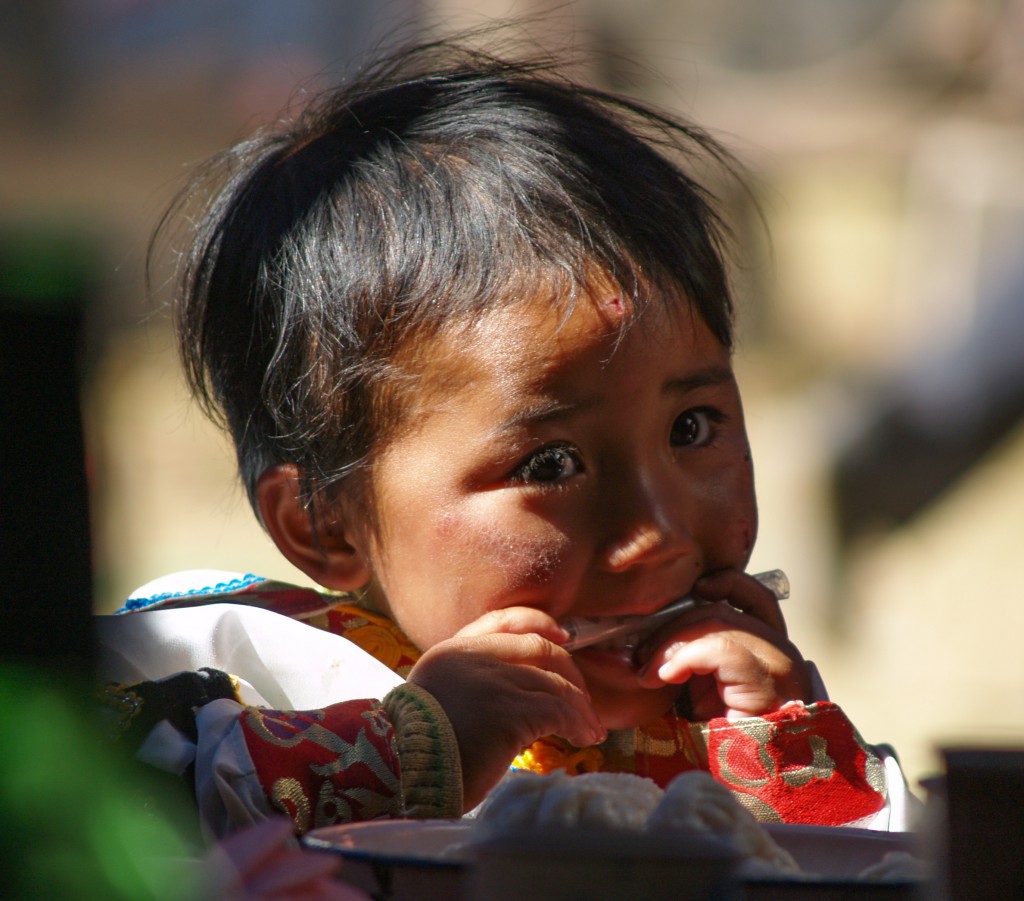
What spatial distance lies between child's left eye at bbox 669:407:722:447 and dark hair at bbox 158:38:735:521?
139 mm

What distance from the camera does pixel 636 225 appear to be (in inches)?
70.8

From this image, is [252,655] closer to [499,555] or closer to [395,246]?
[499,555]

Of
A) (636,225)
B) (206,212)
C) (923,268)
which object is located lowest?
(636,225)

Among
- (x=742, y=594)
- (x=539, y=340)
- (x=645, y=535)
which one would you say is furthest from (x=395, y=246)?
(x=742, y=594)

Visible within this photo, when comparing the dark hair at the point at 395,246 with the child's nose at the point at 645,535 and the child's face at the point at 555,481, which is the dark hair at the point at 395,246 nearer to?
the child's face at the point at 555,481

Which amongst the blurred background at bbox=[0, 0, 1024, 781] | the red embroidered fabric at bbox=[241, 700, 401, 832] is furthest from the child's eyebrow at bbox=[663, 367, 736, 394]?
the blurred background at bbox=[0, 0, 1024, 781]

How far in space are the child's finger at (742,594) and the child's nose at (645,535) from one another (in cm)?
14

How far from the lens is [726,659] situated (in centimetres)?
166

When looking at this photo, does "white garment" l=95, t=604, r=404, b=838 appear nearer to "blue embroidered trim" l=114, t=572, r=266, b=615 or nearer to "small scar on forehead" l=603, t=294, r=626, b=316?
"blue embroidered trim" l=114, t=572, r=266, b=615

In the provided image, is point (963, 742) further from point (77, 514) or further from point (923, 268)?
point (923, 268)

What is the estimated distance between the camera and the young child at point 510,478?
1593 mm

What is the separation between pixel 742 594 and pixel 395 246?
659mm

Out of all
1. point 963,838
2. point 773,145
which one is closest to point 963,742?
point 963,838

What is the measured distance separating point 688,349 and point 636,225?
20 cm
